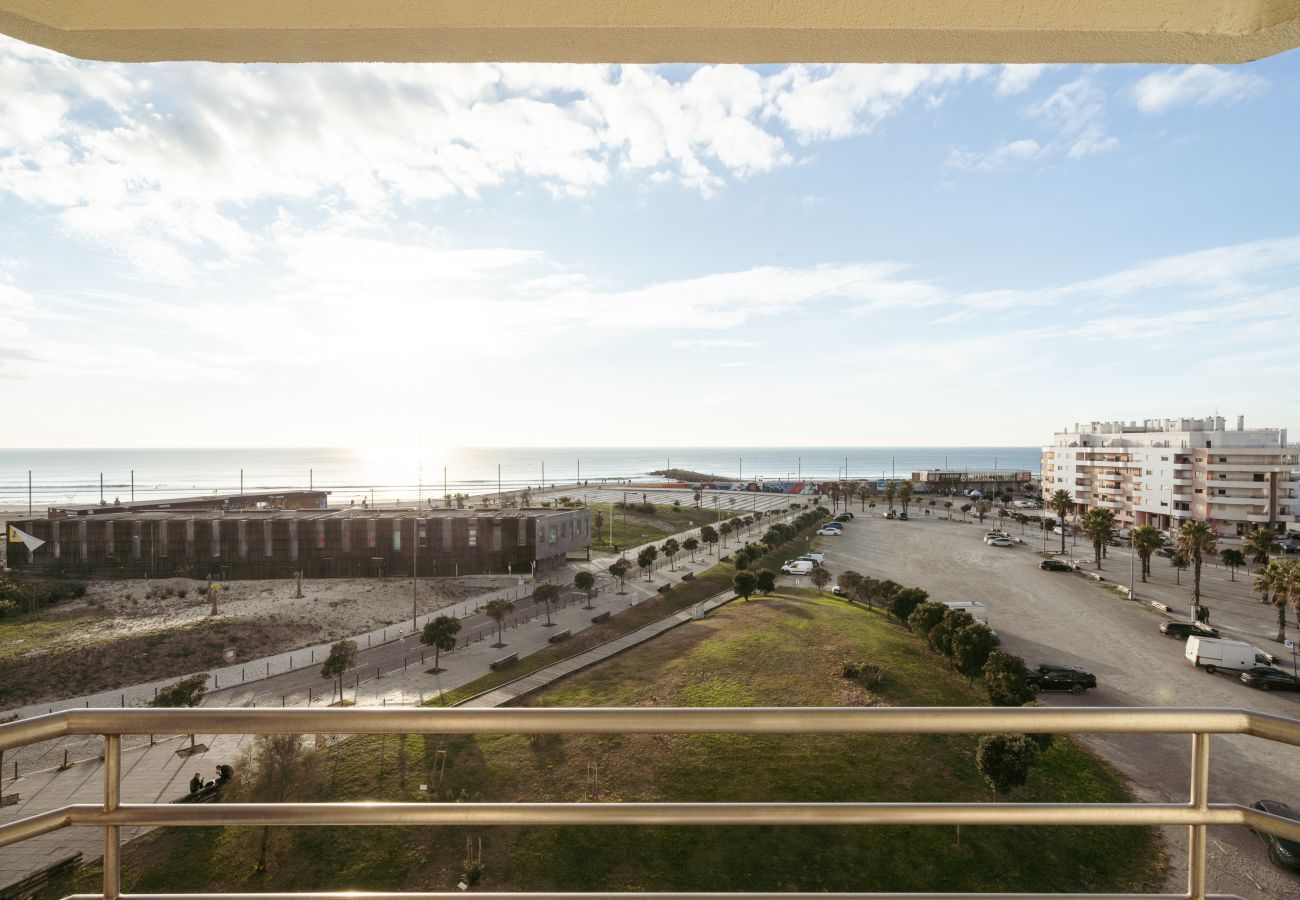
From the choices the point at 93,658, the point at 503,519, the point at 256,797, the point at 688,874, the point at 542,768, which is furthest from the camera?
the point at 503,519

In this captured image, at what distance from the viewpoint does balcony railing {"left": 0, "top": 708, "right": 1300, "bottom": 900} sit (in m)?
1.38

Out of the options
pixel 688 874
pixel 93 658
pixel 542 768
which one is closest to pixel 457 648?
pixel 542 768

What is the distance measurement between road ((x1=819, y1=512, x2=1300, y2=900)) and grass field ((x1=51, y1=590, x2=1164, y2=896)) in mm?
1429

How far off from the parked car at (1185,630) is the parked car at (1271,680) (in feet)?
14.7

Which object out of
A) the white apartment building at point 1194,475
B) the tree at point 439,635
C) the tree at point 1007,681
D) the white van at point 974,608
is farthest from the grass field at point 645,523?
the white apartment building at point 1194,475

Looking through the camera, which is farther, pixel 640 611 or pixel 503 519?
pixel 503 519

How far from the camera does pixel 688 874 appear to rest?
11.6m

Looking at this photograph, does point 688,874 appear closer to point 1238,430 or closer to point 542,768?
point 542,768

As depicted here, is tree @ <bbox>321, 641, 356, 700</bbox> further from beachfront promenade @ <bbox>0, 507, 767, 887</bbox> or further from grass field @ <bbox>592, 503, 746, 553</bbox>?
grass field @ <bbox>592, 503, 746, 553</bbox>

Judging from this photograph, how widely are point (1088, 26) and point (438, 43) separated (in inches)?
77.5

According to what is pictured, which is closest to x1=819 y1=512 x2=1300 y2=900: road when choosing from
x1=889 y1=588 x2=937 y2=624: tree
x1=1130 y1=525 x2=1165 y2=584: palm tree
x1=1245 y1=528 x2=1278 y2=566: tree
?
x1=1130 y1=525 x2=1165 y2=584: palm tree

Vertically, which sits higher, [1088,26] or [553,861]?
[1088,26]

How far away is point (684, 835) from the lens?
1255cm

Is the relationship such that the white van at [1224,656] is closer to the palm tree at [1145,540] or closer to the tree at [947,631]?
the tree at [947,631]
